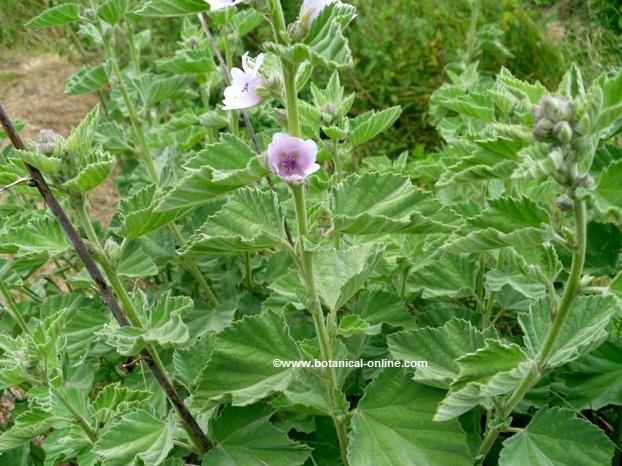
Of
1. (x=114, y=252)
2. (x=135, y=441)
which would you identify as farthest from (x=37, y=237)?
(x=135, y=441)

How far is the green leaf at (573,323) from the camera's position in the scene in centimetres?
121

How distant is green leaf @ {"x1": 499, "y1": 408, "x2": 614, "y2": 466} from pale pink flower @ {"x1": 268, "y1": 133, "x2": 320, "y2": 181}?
616 mm

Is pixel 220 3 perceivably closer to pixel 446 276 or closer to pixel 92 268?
pixel 92 268

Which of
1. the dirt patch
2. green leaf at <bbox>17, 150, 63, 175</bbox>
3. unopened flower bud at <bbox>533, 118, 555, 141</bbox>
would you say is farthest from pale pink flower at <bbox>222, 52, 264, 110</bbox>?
the dirt patch

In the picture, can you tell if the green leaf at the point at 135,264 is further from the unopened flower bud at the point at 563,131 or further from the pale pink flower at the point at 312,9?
the unopened flower bud at the point at 563,131

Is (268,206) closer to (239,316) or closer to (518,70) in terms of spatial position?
(239,316)

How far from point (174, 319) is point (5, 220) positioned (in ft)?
2.63

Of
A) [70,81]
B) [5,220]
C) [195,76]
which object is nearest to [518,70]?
[195,76]

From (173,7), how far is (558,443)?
101 cm

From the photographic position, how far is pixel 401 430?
1.31m

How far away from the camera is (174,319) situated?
4.16 feet

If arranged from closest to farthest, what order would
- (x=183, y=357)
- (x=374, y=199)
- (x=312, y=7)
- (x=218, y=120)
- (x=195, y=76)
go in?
(x=312, y=7)
(x=374, y=199)
(x=183, y=357)
(x=218, y=120)
(x=195, y=76)

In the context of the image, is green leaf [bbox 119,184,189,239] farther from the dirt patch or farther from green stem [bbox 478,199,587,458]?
the dirt patch

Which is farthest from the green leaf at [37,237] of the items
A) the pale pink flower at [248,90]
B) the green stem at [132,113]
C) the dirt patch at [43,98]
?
the dirt patch at [43,98]
